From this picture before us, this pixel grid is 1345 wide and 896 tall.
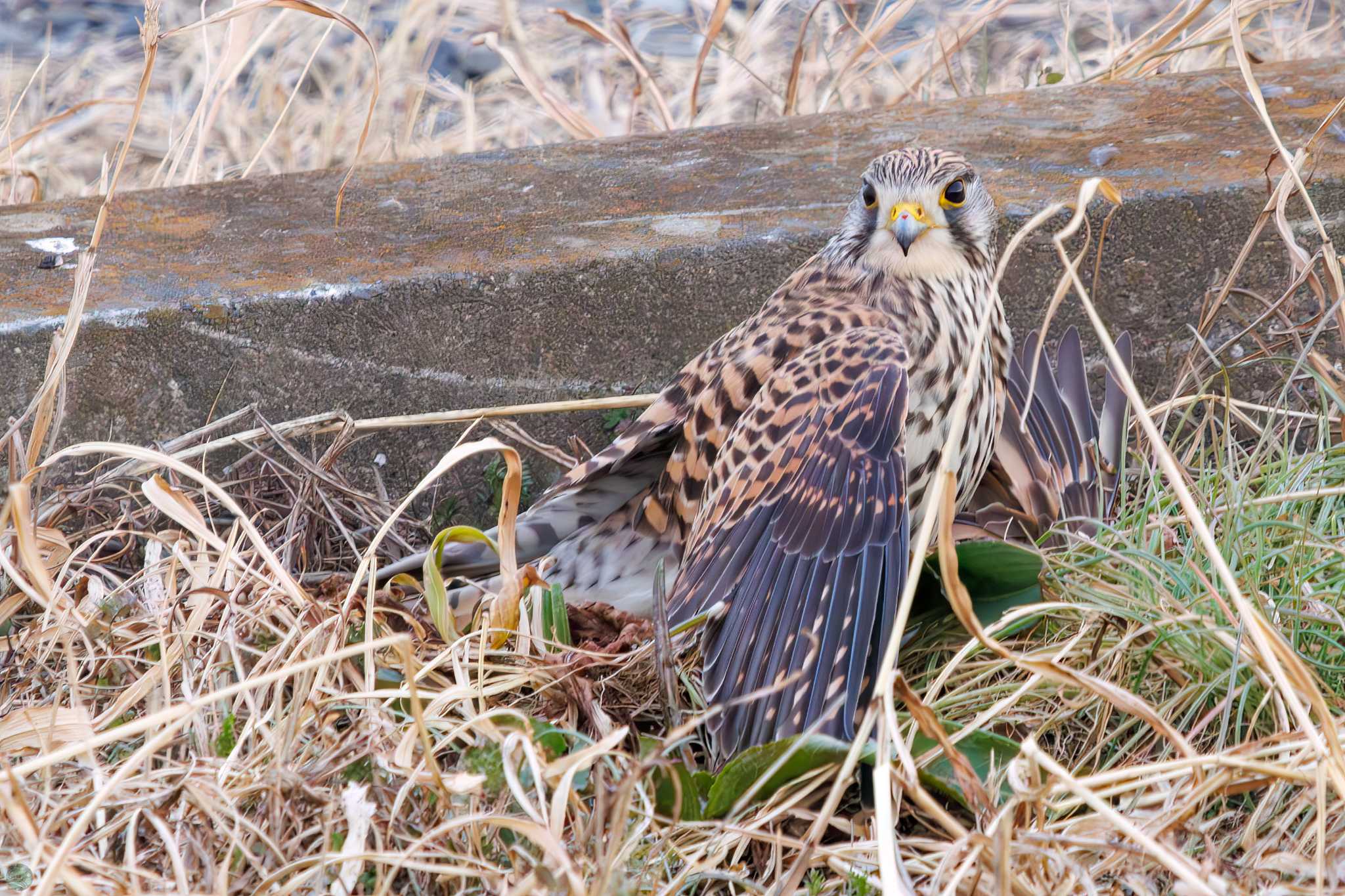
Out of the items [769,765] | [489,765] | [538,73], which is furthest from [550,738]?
[538,73]

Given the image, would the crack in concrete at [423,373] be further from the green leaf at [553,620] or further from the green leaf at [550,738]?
the green leaf at [550,738]

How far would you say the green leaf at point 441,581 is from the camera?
2172 mm

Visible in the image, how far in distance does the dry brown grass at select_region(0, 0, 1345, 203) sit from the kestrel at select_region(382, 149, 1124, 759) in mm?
1508

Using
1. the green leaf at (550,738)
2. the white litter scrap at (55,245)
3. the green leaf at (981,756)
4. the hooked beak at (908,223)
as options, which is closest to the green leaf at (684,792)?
the green leaf at (550,738)

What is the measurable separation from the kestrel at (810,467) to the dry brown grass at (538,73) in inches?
59.4

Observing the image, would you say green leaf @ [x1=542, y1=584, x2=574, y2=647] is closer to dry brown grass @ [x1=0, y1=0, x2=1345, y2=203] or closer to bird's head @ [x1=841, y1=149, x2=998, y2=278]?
bird's head @ [x1=841, y1=149, x2=998, y2=278]

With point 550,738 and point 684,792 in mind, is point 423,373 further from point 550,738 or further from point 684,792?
point 684,792

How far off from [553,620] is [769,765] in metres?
0.54

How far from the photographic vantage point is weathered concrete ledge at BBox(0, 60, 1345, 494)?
2.80 metres

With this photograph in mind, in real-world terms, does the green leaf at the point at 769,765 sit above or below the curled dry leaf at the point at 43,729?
above

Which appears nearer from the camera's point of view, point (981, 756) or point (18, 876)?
point (18, 876)

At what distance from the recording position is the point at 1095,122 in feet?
11.1

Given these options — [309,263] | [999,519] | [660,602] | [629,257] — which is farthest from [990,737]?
[309,263]

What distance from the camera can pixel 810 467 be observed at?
2.25 m
